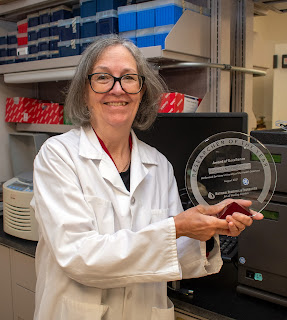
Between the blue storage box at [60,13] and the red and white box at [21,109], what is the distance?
1.98ft

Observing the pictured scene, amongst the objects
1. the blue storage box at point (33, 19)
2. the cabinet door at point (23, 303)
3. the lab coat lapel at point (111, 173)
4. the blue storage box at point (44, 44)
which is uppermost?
the blue storage box at point (33, 19)

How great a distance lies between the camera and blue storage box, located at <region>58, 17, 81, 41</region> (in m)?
2.17

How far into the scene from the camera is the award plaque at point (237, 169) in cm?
106

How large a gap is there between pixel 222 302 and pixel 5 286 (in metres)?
1.38

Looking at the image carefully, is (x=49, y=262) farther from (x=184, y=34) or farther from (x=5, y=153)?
(x=5, y=153)

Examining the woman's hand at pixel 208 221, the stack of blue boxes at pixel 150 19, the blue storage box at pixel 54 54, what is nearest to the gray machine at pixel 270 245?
the woman's hand at pixel 208 221

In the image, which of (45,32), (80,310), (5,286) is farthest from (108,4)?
(5,286)

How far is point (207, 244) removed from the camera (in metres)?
1.28

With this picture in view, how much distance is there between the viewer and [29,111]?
2688 millimetres

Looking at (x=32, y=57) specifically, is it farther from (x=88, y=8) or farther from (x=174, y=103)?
(x=174, y=103)

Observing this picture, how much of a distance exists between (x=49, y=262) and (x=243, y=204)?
625 millimetres

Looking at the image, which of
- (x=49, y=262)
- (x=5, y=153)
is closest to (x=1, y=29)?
(x=5, y=153)

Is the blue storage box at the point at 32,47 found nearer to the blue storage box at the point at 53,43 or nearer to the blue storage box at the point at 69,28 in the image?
the blue storage box at the point at 53,43

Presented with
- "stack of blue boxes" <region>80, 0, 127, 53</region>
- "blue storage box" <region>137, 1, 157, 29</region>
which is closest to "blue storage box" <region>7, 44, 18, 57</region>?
"stack of blue boxes" <region>80, 0, 127, 53</region>
